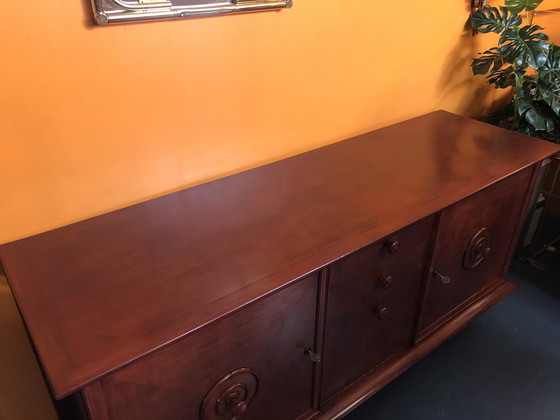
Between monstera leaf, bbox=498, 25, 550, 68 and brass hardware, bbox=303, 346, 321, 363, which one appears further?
monstera leaf, bbox=498, 25, 550, 68

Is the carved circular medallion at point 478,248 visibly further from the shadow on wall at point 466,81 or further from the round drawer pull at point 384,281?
the shadow on wall at point 466,81

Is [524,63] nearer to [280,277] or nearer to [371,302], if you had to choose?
[371,302]

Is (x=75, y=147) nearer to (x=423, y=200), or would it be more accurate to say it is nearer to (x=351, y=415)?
(x=423, y=200)

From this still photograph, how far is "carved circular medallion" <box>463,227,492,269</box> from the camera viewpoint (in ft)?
5.12

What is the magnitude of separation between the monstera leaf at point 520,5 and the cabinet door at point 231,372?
57.4 inches

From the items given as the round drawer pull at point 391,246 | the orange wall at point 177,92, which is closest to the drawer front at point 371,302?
the round drawer pull at point 391,246

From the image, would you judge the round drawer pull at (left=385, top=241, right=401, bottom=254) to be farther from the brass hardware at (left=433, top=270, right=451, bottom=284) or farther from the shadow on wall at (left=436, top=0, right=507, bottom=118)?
the shadow on wall at (left=436, top=0, right=507, bottom=118)

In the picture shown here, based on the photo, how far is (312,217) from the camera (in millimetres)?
1222

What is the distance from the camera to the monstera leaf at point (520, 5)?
5.88 ft

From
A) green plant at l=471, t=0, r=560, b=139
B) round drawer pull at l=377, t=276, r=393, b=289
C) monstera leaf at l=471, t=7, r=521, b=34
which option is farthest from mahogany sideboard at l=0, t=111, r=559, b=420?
monstera leaf at l=471, t=7, r=521, b=34

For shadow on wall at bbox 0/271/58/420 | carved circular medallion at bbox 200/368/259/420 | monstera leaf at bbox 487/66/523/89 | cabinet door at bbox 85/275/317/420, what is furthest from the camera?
monstera leaf at bbox 487/66/523/89

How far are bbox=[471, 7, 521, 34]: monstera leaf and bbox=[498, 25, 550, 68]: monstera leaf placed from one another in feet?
0.10

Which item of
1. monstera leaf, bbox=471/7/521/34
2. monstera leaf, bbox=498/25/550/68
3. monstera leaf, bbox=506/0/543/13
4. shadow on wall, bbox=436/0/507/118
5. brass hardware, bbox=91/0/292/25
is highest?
brass hardware, bbox=91/0/292/25

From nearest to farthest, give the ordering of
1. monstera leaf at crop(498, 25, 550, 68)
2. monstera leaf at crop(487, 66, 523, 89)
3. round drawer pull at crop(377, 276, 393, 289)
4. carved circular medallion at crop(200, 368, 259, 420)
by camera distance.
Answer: carved circular medallion at crop(200, 368, 259, 420) → round drawer pull at crop(377, 276, 393, 289) → monstera leaf at crop(498, 25, 550, 68) → monstera leaf at crop(487, 66, 523, 89)
